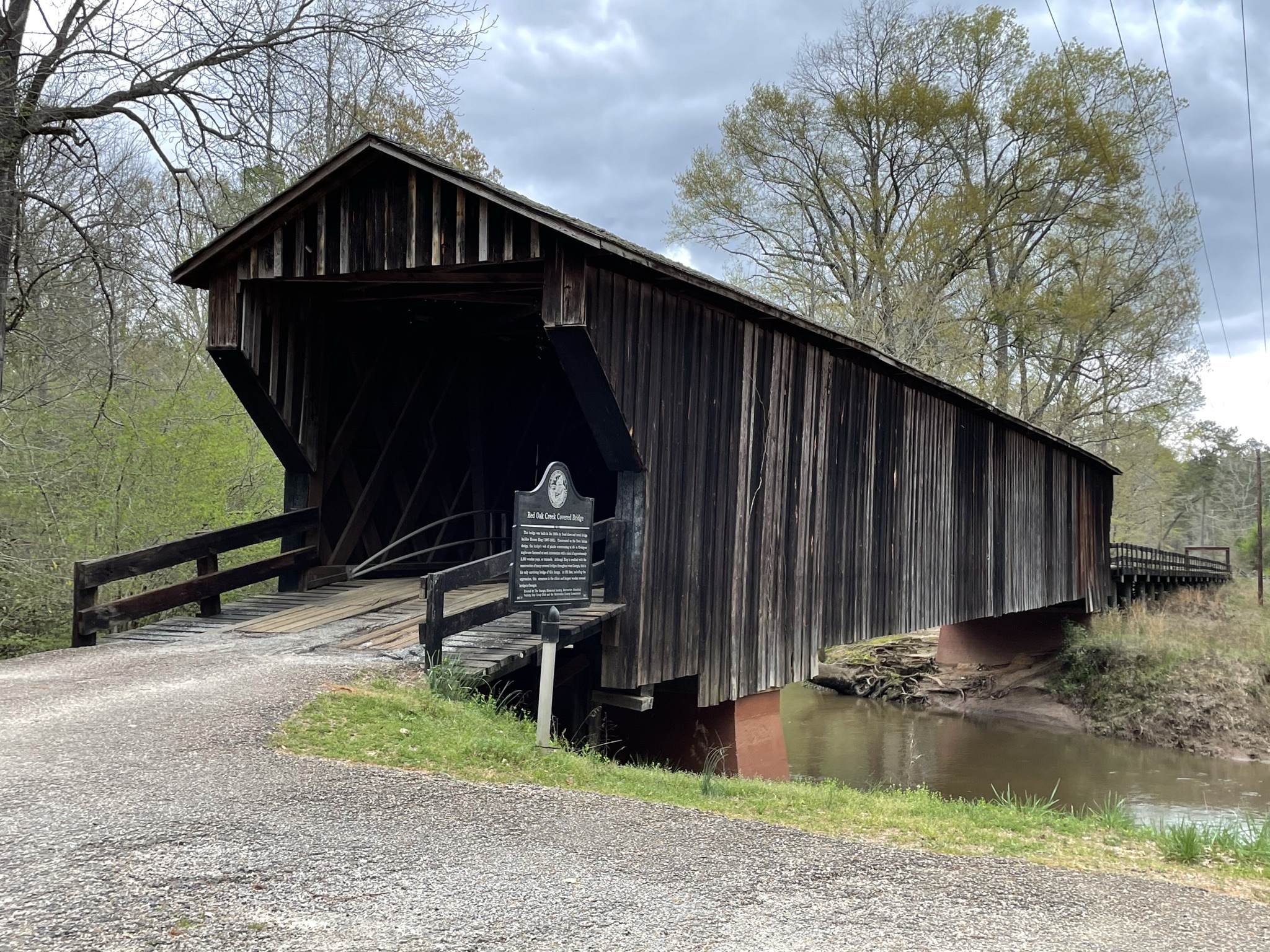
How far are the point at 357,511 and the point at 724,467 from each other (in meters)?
4.00

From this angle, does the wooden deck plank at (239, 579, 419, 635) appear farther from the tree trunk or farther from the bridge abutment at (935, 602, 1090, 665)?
the bridge abutment at (935, 602, 1090, 665)

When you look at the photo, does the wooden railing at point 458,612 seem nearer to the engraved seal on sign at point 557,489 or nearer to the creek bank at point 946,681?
the engraved seal on sign at point 557,489

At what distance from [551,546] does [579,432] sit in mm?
7836

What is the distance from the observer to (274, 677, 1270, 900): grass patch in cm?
471

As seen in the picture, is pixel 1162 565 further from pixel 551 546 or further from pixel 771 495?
pixel 551 546

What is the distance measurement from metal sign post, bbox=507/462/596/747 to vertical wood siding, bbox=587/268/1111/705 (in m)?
1.26

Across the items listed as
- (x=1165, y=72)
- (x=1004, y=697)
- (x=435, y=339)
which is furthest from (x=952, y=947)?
(x=1165, y=72)

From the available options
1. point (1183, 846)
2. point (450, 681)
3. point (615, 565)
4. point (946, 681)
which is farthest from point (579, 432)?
point (946, 681)

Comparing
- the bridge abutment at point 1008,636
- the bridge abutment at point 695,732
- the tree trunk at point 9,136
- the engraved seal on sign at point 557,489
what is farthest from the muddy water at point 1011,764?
the tree trunk at point 9,136

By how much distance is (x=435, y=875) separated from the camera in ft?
11.6

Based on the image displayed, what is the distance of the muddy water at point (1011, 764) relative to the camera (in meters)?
13.7

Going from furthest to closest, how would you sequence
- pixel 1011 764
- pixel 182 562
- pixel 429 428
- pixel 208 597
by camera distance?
pixel 1011 764
pixel 429 428
pixel 208 597
pixel 182 562

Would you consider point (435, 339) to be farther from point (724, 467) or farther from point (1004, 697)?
point (1004, 697)

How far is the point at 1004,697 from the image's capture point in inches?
817
